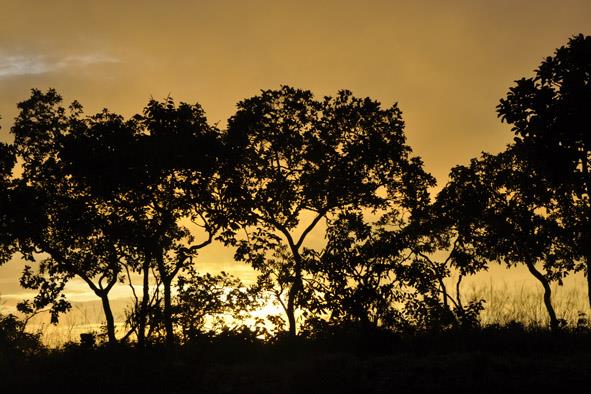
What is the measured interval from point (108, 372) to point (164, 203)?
15.6 m

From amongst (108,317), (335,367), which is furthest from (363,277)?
(108,317)

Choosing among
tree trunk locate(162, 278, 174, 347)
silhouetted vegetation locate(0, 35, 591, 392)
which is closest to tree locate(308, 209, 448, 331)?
silhouetted vegetation locate(0, 35, 591, 392)

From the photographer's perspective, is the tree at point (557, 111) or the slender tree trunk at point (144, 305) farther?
the slender tree trunk at point (144, 305)

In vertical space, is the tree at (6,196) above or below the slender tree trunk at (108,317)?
above

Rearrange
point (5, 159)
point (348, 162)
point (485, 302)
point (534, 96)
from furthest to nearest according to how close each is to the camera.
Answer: point (348, 162) → point (5, 159) → point (485, 302) → point (534, 96)

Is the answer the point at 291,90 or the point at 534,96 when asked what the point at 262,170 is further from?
the point at 534,96

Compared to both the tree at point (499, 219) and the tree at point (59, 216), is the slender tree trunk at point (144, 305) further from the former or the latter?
the tree at point (499, 219)

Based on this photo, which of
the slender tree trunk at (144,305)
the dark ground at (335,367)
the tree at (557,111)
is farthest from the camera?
the slender tree trunk at (144,305)

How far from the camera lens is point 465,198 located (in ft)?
110

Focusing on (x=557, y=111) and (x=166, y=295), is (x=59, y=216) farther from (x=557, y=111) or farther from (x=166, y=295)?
(x=557, y=111)

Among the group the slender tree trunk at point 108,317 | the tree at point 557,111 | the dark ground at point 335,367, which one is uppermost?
the tree at point 557,111

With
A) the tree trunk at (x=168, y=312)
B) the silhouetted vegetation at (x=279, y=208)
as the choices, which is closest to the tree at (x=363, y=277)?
the silhouetted vegetation at (x=279, y=208)

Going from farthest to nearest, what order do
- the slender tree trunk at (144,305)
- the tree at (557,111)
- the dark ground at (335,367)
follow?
the slender tree trunk at (144,305), the tree at (557,111), the dark ground at (335,367)

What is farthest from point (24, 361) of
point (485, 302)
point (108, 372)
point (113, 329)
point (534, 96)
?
point (534, 96)
